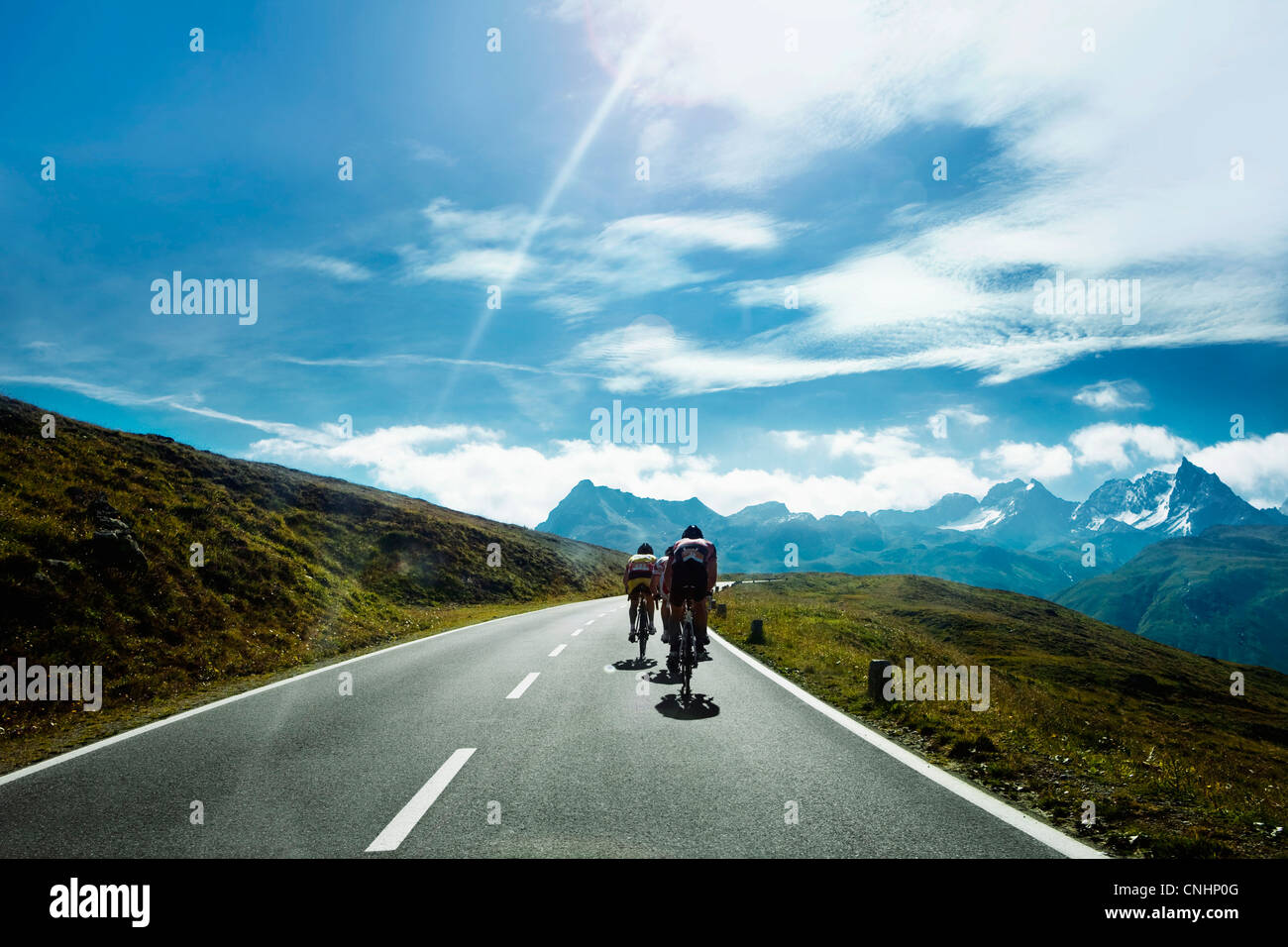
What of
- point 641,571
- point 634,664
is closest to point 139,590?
point 634,664

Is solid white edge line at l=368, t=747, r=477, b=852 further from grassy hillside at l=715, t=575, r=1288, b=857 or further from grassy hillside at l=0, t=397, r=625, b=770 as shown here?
grassy hillside at l=715, t=575, r=1288, b=857

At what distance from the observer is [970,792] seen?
19.5ft

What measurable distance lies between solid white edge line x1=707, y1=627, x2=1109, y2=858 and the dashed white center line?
456 cm

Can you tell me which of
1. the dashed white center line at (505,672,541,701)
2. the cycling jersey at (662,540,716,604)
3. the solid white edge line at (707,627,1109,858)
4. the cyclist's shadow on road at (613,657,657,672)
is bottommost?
the cyclist's shadow on road at (613,657,657,672)

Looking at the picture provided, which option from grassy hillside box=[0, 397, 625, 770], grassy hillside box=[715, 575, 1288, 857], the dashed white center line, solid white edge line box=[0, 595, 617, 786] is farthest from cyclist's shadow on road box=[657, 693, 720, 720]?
grassy hillside box=[0, 397, 625, 770]

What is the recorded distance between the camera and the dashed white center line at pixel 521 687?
10.2 m

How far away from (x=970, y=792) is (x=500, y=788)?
429cm

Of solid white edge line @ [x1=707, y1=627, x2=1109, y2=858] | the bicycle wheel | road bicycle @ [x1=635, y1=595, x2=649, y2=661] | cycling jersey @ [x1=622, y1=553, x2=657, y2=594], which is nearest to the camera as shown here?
solid white edge line @ [x1=707, y1=627, x2=1109, y2=858]

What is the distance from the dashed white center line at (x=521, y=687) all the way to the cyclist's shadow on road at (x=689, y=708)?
2280mm

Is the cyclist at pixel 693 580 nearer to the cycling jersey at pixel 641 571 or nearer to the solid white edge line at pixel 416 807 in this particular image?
the solid white edge line at pixel 416 807

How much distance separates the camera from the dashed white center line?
1018cm

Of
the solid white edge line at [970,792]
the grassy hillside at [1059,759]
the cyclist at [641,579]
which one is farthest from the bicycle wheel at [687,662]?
the cyclist at [641,579]

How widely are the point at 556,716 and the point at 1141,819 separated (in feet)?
20.9
